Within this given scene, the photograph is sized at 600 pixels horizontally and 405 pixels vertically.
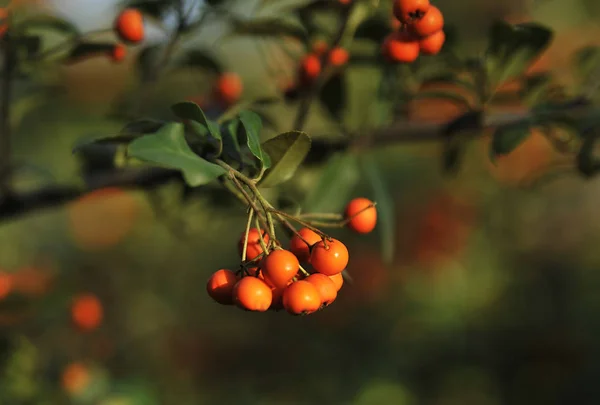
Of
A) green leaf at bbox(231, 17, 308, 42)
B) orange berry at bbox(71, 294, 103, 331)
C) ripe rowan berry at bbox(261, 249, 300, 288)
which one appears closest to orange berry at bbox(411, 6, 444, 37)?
green leaf at bbox(231, 17, 308, 42)

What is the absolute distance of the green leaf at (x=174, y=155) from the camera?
71 cm

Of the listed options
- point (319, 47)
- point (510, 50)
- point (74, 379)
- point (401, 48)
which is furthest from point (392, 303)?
point (401, 48)

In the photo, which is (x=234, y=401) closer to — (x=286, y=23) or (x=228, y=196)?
(x=228, y=196)

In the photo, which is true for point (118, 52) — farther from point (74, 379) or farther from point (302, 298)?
point (74, 379)

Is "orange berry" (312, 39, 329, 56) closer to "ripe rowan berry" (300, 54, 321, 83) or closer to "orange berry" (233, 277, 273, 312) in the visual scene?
"ripe rowan berry" (300, 54, 321, 83)

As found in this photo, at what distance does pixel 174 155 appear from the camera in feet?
2.44

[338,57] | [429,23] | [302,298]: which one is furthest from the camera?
[338,57]

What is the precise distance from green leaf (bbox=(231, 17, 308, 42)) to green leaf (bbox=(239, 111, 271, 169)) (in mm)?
368

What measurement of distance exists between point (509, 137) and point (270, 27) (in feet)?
1.53

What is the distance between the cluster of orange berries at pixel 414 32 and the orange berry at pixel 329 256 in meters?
0.35

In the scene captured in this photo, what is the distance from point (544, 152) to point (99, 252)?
2.94 m

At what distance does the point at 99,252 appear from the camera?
4.11 meters

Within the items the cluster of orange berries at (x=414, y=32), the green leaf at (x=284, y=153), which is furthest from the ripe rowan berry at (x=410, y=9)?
the green leaf at (x=284, y=153)

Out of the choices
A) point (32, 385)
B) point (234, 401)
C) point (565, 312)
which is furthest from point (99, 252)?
point (565, 312)
